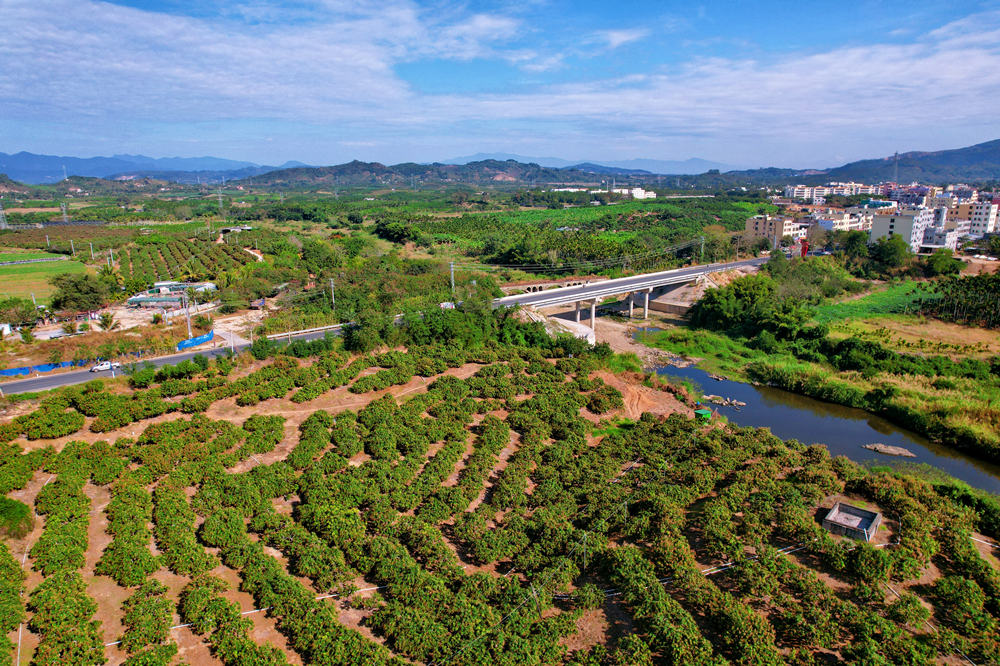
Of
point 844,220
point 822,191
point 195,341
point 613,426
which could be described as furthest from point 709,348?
point 822,191

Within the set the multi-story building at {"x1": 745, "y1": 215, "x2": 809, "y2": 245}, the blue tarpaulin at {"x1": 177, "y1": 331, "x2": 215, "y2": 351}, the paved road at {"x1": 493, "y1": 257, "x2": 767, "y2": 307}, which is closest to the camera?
the blue tarpaulin at {"x1": 177, "y1": 331, "x2": 215, "y2": 351}

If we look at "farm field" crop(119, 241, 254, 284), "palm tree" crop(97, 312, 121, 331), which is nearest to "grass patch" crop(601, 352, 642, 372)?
"palm tree" crop(97, 312, 121, 331)

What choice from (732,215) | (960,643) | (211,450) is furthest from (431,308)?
(732,215)

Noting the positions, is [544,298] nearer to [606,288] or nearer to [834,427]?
[606,288]

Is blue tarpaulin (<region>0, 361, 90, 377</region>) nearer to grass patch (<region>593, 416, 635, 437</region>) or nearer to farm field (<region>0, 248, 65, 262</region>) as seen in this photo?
grass patch (<region>593, 416, 635, 437</region>)

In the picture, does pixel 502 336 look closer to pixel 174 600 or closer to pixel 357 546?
pixel 357 546
